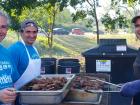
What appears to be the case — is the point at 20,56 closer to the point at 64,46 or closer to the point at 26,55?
the point at 26,55

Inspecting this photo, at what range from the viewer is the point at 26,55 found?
16.2 feet

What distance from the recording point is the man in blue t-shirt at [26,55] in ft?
15.8

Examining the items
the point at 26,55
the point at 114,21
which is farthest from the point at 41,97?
the point at 114,21

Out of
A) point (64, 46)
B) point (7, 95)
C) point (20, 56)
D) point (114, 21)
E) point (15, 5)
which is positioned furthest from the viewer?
Answer: point (64, 46)

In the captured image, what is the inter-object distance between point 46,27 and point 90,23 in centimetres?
345

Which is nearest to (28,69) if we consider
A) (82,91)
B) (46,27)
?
(82,91)

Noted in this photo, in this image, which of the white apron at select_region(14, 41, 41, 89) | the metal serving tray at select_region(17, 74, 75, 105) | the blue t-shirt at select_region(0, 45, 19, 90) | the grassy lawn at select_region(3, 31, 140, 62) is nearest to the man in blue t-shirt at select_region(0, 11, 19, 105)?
the blue t-shirt at select_region(0, 45, 19, 90)

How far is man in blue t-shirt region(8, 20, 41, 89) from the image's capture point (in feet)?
15.8

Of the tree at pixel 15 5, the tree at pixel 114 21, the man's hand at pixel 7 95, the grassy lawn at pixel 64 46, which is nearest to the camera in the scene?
the man's hand at pixel 7 95

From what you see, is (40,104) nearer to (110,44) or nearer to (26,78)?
(26,78)

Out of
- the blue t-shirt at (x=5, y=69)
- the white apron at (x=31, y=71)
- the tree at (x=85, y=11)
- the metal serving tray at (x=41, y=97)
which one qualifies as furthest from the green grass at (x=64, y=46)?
the metal serving tray at (x=41, y=97)

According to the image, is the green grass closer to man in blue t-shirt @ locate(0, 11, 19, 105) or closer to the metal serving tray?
man in blue t-shirt @ locate(0, 11, 19, 105)

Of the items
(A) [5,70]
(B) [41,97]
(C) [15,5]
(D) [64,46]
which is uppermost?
(C) [15,5]

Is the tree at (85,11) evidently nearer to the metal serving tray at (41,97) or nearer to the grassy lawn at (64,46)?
the grassy lawn at (64,46)
